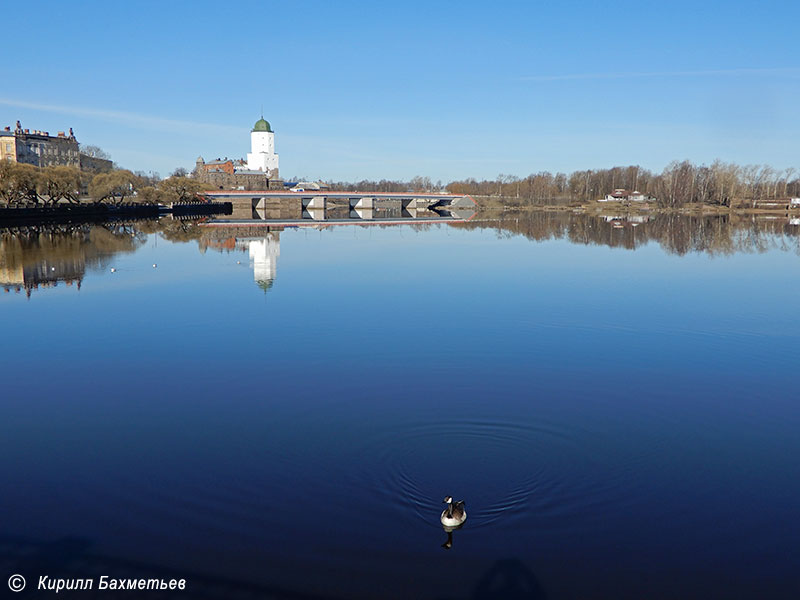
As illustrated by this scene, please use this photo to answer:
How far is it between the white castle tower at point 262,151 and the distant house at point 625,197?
79314 mm

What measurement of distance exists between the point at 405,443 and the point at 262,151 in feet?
517

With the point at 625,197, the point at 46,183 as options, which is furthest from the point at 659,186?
the point at 46,183

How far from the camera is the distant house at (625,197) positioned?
123 meters

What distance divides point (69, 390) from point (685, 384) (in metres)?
10.1

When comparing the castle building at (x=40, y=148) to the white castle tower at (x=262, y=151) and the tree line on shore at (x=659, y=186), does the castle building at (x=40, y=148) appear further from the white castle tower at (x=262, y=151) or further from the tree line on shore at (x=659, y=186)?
the tree line on shore at (x=659, y=186)

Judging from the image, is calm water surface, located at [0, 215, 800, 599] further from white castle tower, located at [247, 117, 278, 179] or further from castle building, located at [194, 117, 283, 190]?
white castle tower, located at [247, 117, 278, 179]

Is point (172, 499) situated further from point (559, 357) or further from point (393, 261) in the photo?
point (393, 261)

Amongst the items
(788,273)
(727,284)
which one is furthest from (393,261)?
(788,273)

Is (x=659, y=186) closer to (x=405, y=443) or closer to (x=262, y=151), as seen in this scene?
(x=262, y=151)

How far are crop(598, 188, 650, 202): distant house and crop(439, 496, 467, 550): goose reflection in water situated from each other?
125 meters

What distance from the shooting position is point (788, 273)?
24562 mm

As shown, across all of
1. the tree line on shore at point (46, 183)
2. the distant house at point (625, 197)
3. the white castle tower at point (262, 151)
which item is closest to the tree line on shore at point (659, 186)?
the distant house at point (625, 197)

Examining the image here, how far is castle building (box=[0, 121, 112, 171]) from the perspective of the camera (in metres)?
96.3

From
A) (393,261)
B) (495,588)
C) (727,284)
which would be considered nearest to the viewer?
(495,588)
